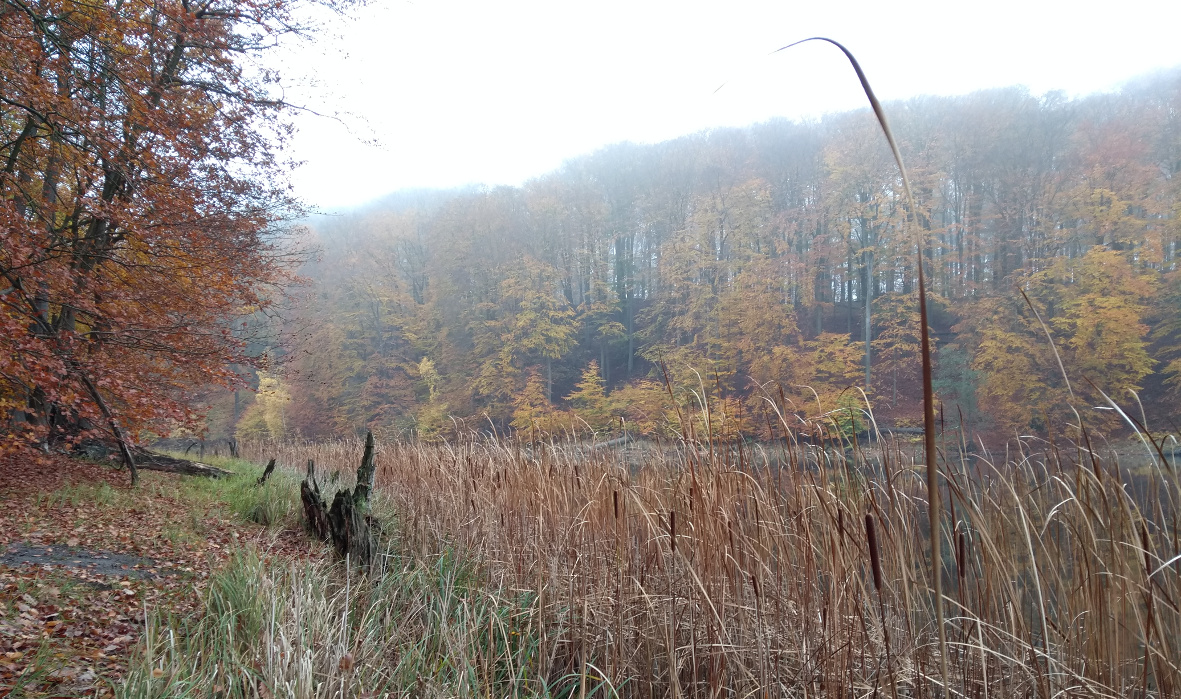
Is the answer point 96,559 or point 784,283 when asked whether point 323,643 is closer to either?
point 96,559

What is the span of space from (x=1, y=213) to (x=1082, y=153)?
2554 cm

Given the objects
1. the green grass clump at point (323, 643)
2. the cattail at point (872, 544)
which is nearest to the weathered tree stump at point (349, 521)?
the green grass clump at point (323, 643)

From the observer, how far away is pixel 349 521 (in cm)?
409

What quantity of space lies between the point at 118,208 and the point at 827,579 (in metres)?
7.17

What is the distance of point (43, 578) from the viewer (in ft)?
9.50

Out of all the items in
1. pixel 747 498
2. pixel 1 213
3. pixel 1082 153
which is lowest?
pixel 747 498

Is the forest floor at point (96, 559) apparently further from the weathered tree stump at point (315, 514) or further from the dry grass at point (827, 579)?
the dry grass at point (827, 579)

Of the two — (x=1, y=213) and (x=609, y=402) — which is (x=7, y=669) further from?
(x=609, y=402)

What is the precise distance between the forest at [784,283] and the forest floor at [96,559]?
463cm

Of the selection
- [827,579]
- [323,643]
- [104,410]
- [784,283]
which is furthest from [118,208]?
[784,283]

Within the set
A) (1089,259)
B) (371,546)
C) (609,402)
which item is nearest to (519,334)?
(609,402)

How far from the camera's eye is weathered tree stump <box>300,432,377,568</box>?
3970 millimetres

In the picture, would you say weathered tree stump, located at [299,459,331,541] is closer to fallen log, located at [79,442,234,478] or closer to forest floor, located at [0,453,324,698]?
forest floor, located at [0,453,324,698]

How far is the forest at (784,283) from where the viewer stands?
1387cm
